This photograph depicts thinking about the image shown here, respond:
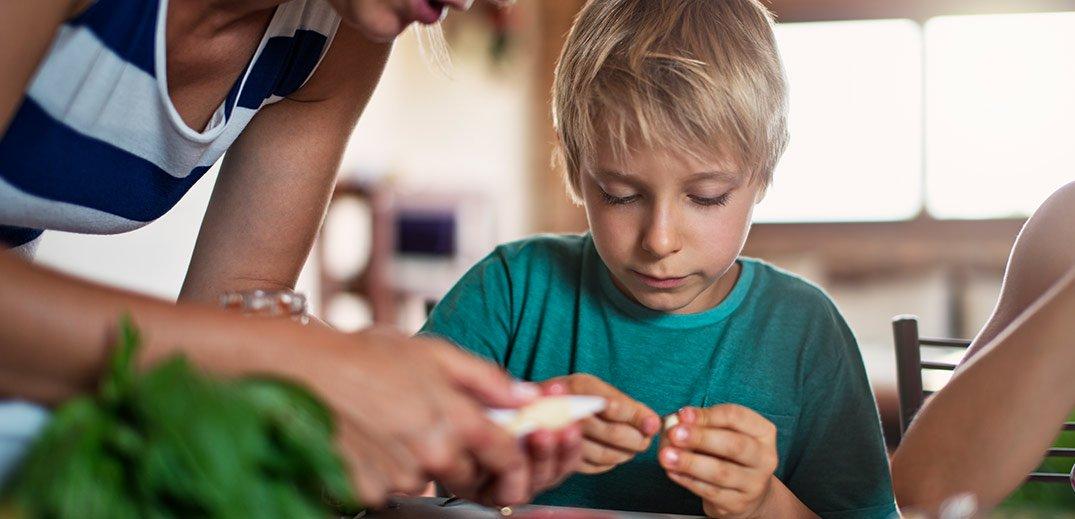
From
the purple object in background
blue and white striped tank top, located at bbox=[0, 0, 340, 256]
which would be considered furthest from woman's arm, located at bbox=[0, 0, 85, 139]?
the purple object in background

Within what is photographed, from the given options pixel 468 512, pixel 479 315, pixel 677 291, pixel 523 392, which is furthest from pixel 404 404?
pixel 479 315

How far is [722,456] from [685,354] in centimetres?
37

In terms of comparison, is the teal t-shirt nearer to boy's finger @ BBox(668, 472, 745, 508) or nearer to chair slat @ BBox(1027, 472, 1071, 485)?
chair slat @ BBox(1027, 472, 1071, 485)

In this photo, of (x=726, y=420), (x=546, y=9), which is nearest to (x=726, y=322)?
(x=726, y=420)

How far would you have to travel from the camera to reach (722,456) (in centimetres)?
92

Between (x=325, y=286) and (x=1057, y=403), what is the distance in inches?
162

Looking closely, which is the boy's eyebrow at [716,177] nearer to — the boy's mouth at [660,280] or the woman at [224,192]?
the boy's mouth at [660,280]

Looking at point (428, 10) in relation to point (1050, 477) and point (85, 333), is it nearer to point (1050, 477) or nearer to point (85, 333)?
point (85, 333)

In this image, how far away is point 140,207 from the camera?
1105 mm

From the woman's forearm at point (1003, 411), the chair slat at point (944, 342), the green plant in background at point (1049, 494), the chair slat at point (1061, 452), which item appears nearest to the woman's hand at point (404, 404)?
the woman's forearm at point (1003, 411)

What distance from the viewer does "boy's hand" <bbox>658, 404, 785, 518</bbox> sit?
906mm

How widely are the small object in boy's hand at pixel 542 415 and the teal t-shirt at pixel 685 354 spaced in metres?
0.52

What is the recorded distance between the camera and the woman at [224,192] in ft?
2.00

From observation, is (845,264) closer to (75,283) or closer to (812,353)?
(812,353)
